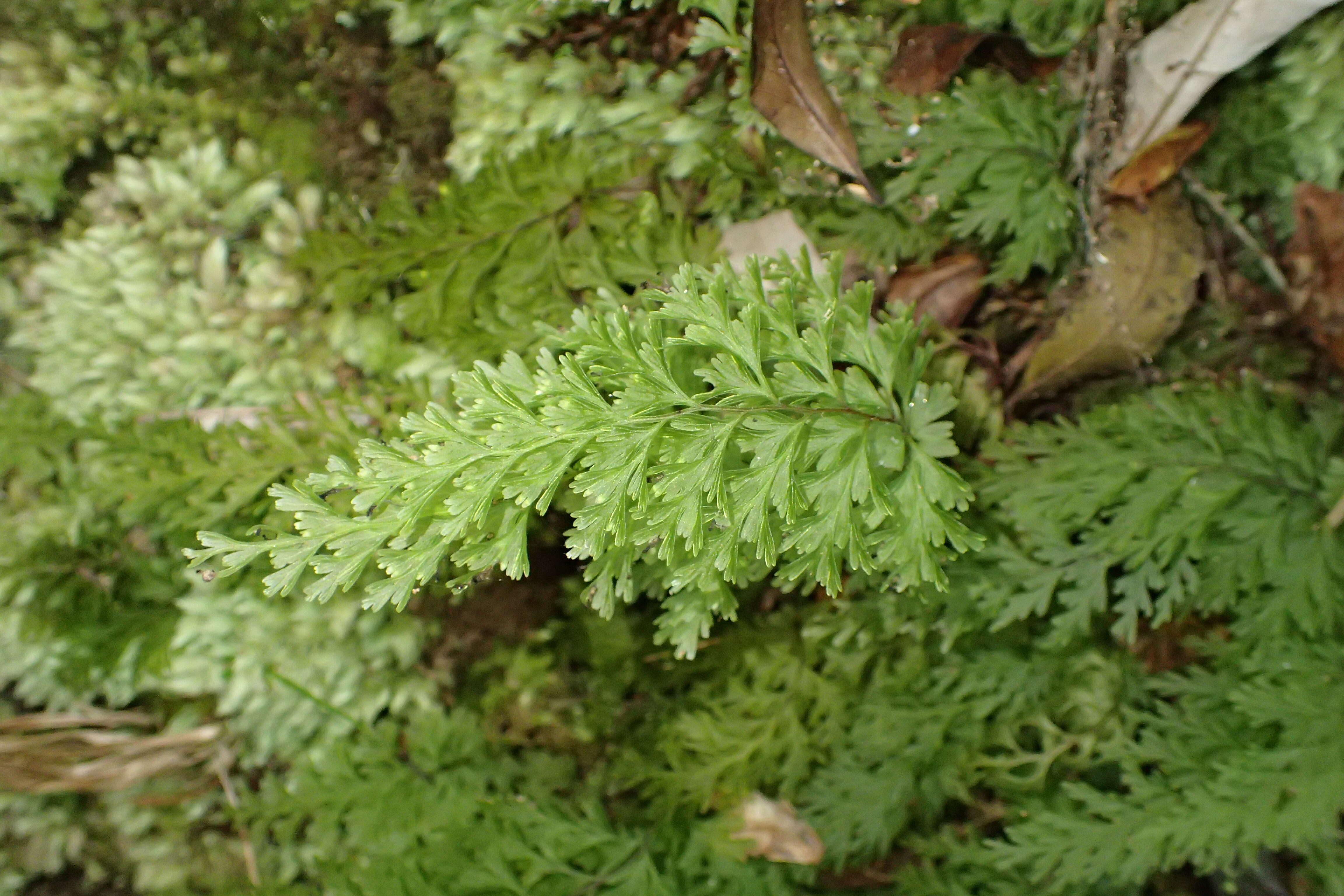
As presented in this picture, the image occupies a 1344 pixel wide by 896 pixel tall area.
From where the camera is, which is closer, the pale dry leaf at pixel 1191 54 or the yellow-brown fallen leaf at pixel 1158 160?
the pale dry leaf at pixel 1191 54

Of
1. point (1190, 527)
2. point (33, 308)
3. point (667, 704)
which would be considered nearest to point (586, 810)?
point (667, 704)

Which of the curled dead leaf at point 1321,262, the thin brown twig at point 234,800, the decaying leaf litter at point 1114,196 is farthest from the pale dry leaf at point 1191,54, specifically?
the thin brown twig at point 234,800

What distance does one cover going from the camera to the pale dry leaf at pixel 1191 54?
1695 mm

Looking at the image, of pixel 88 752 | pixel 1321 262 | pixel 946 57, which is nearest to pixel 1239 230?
pixel 1321 262

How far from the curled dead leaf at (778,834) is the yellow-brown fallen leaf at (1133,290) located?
1.20m

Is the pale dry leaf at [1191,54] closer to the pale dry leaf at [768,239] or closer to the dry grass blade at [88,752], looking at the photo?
the pale dry leaf at [768,239]

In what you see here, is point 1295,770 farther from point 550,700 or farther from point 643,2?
point 643,2

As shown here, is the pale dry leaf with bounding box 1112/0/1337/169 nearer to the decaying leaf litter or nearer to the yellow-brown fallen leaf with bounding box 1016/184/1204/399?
the decaying leaf litter

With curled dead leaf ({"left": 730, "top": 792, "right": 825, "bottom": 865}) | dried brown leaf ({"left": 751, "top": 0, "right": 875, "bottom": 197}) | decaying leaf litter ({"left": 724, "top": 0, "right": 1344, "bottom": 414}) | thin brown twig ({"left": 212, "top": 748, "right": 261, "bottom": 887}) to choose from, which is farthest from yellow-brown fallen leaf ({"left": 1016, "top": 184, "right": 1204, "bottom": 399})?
thin brown twig ({"left": 212, "top": 748, "right": 261, "bottom": 887})

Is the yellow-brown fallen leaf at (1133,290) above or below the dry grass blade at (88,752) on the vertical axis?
above

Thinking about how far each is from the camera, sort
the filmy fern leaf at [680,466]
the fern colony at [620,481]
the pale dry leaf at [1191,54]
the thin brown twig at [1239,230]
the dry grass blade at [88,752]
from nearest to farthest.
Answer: the filmy fern leaf at [680,466], the fern colony at [620,481], the pale dry leaf at [1191,54], the thin brown twig at [1239,230], the dry grass blade at [88,752]

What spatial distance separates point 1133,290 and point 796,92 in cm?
85

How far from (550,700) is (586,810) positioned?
34 centimetres

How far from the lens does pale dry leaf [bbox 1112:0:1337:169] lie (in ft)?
5.56
